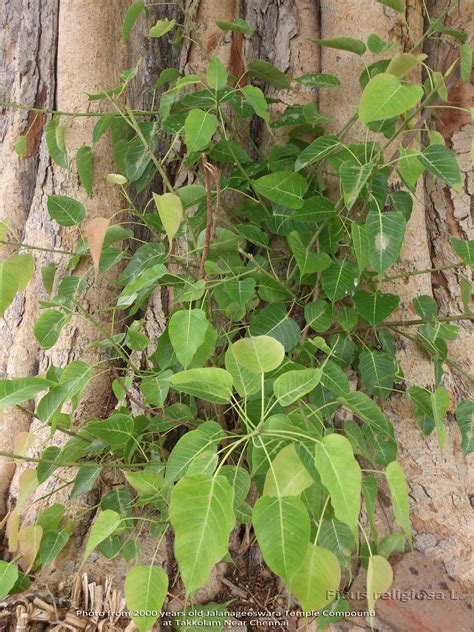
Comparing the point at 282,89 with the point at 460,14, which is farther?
the point at 460,14

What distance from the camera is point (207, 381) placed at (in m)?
0.76

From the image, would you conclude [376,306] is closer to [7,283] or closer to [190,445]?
[190,445]

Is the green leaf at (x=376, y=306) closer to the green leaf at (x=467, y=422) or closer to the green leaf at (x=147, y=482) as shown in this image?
the green leaf at (x=467, y=422)

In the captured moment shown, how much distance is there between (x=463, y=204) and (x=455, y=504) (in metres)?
0.77

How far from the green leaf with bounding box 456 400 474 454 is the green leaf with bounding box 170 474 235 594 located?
0.66 m

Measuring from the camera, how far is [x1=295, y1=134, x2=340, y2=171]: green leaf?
107 cm

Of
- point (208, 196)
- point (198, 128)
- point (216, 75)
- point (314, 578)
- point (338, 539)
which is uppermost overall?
point (216, 75)

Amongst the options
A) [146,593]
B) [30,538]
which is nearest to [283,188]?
[146,593]

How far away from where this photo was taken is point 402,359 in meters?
1.33

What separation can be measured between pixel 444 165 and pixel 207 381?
581 mm

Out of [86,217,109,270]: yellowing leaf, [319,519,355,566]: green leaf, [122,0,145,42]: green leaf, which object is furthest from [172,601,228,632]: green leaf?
[122,0,145,42]: green leaf

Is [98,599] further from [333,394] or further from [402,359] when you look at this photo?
[402,359]

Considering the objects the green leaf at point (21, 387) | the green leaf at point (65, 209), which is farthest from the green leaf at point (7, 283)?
the green leaf at point (65, 209)

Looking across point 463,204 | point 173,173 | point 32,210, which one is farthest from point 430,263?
point 32,210
